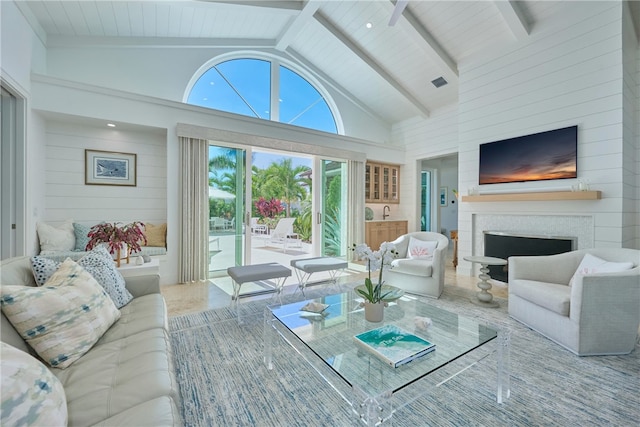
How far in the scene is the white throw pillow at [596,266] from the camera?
2318mm

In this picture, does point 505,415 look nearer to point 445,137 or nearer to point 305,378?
point 305,378

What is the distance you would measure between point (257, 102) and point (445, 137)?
3937mm

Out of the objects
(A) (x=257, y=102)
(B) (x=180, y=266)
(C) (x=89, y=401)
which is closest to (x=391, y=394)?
(C) (x=89, y=401)

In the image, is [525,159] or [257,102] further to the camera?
[257,102]

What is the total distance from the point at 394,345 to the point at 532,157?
391 cm

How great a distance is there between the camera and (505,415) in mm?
1521

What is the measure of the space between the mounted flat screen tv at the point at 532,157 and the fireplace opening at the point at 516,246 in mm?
842

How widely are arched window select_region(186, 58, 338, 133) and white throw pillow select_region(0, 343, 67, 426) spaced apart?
14.5 feet

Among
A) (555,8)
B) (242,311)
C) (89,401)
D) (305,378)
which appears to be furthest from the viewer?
(555,8)

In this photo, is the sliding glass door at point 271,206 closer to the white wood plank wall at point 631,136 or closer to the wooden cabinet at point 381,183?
the wooden cabinet at point 381,183

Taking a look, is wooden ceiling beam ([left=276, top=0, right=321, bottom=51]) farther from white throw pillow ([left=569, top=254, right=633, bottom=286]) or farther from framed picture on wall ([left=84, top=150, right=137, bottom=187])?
white throw pillow ([left=569, top=254, right=633, bottom=286])

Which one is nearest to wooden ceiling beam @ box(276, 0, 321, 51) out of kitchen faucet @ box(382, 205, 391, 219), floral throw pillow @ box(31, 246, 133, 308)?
floral throw pillow @ box(31, 246, 133, 308)

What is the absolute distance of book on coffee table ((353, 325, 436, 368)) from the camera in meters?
1.50

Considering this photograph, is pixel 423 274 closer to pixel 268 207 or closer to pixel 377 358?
pixel 377 358
